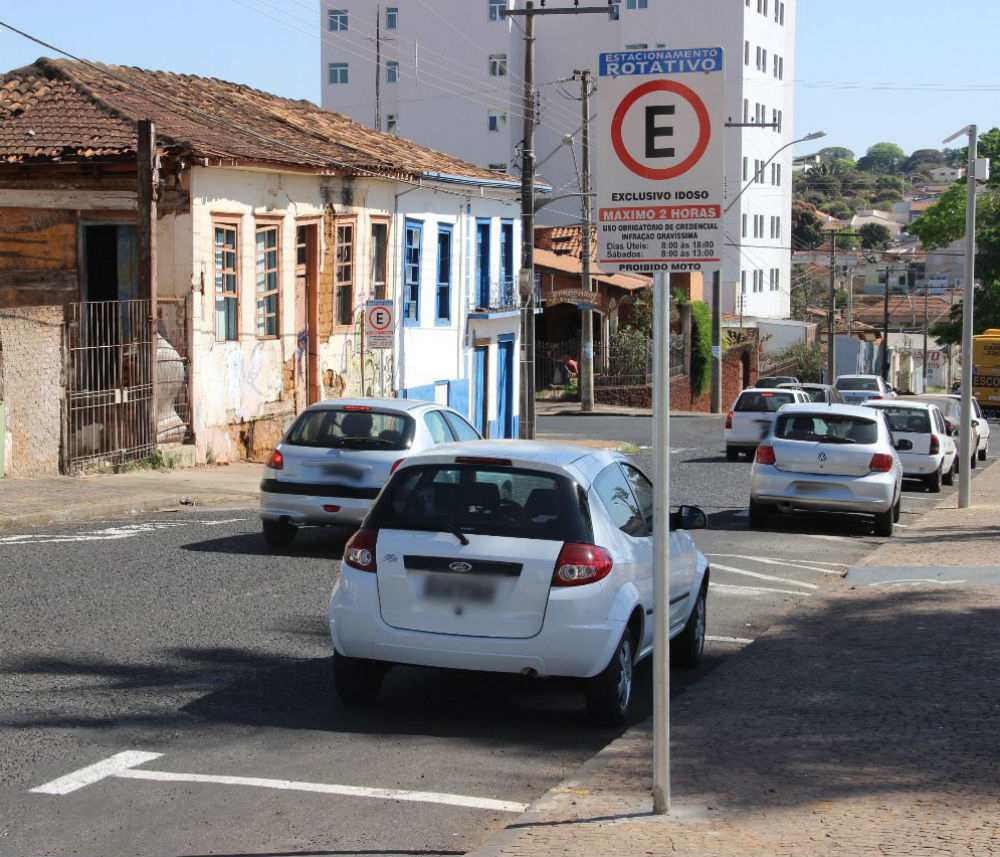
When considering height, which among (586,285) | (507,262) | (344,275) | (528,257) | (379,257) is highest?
(507,262)

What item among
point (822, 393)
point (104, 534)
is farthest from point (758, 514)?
point (822, 393)

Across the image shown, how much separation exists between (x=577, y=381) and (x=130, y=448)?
36480 mm

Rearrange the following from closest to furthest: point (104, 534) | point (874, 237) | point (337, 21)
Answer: point (104, 534) → point (337, 21) → point (874, 237)

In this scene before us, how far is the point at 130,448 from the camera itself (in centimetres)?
2138

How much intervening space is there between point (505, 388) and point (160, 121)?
53.3ft

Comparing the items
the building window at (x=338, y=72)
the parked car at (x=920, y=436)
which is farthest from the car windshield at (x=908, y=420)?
the building window at (x=338, y=72)

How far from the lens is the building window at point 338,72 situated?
79.3 meters

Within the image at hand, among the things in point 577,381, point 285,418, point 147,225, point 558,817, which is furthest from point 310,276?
point 577,381

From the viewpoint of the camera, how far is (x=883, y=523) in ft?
58.4

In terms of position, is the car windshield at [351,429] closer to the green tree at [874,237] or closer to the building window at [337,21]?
the building window at [337,21]

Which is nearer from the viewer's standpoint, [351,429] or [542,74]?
[351,429]

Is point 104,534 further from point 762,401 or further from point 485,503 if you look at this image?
point 762,401

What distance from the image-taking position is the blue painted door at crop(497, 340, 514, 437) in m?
37.6

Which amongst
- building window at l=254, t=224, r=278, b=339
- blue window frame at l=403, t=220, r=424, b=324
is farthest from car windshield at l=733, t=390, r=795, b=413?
building window at l=254, t=224, r=278, b=339
